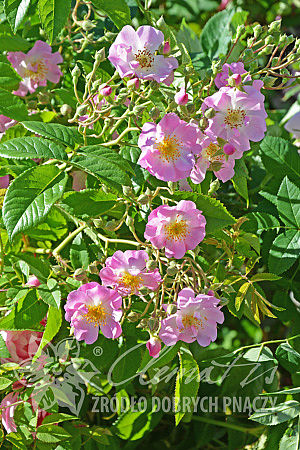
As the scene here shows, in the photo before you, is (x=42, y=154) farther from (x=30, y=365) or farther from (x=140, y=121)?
(x=30, y=365)

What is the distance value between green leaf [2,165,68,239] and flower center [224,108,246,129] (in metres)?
0.20

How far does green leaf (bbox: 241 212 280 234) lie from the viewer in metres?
0.82

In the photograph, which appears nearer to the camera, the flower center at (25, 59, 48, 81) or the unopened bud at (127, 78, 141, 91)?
the unopened bud at (127, 78, 141, 91)

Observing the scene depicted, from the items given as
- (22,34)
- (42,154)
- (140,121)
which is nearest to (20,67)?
(22,34)

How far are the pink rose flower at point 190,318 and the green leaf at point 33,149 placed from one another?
204mm

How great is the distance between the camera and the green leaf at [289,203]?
811 millimetres

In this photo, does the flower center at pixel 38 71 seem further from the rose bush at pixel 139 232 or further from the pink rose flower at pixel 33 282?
the pink rose flower at pixel 33 282

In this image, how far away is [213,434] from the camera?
1.03m

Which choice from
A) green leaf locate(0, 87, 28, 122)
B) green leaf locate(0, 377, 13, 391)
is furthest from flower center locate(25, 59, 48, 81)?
green leaf locate(0, 377, 13, 391)

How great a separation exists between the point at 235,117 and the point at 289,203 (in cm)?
22

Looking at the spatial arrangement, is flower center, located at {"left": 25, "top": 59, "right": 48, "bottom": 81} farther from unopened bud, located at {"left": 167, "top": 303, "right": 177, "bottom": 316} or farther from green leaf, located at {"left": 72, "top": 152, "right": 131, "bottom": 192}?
unopened bud, located at {"left": 167, "top": 303, "right": 177, "bottom": 316}

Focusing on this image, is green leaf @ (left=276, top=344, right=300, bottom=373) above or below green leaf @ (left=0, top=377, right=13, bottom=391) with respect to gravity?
below

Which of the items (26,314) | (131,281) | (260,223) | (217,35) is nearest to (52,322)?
(26,314)

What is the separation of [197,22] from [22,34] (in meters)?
0.80
